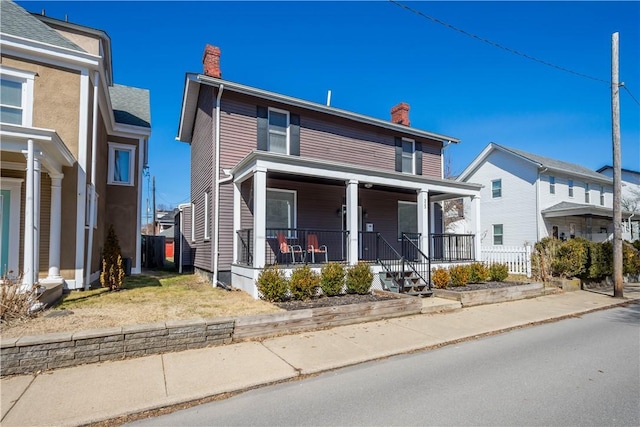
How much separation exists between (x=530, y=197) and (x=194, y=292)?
1941 centimetres

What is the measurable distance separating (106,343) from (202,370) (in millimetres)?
1416

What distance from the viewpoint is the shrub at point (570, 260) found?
43.5ft

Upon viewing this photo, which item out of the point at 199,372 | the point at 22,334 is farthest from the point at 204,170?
the point at 199,372

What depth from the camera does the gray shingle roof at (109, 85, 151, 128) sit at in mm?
13867

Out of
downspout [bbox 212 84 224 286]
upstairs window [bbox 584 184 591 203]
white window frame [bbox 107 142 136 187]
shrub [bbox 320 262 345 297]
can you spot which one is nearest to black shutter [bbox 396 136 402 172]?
shrub [bbox 320 262 345 297]

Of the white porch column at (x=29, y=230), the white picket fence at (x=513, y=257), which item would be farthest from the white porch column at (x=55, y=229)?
the white picket fence at (x=513, y=257)

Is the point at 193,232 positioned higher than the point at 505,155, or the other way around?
the point at 505,155

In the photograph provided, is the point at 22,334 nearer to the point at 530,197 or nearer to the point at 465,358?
the point at 465,358

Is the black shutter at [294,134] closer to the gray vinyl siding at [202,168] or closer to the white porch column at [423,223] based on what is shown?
the gray vinyl siding at [202,168]

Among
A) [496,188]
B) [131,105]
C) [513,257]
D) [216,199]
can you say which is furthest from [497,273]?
[131,105]

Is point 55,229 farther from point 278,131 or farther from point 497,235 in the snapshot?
point 497,235

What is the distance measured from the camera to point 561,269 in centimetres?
1341

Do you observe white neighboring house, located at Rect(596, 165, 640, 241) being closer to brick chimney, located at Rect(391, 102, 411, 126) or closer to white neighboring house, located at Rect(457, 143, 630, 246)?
white neighboring house, located at Rect(457, 143, 630, 246)

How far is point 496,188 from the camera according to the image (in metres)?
23.4
